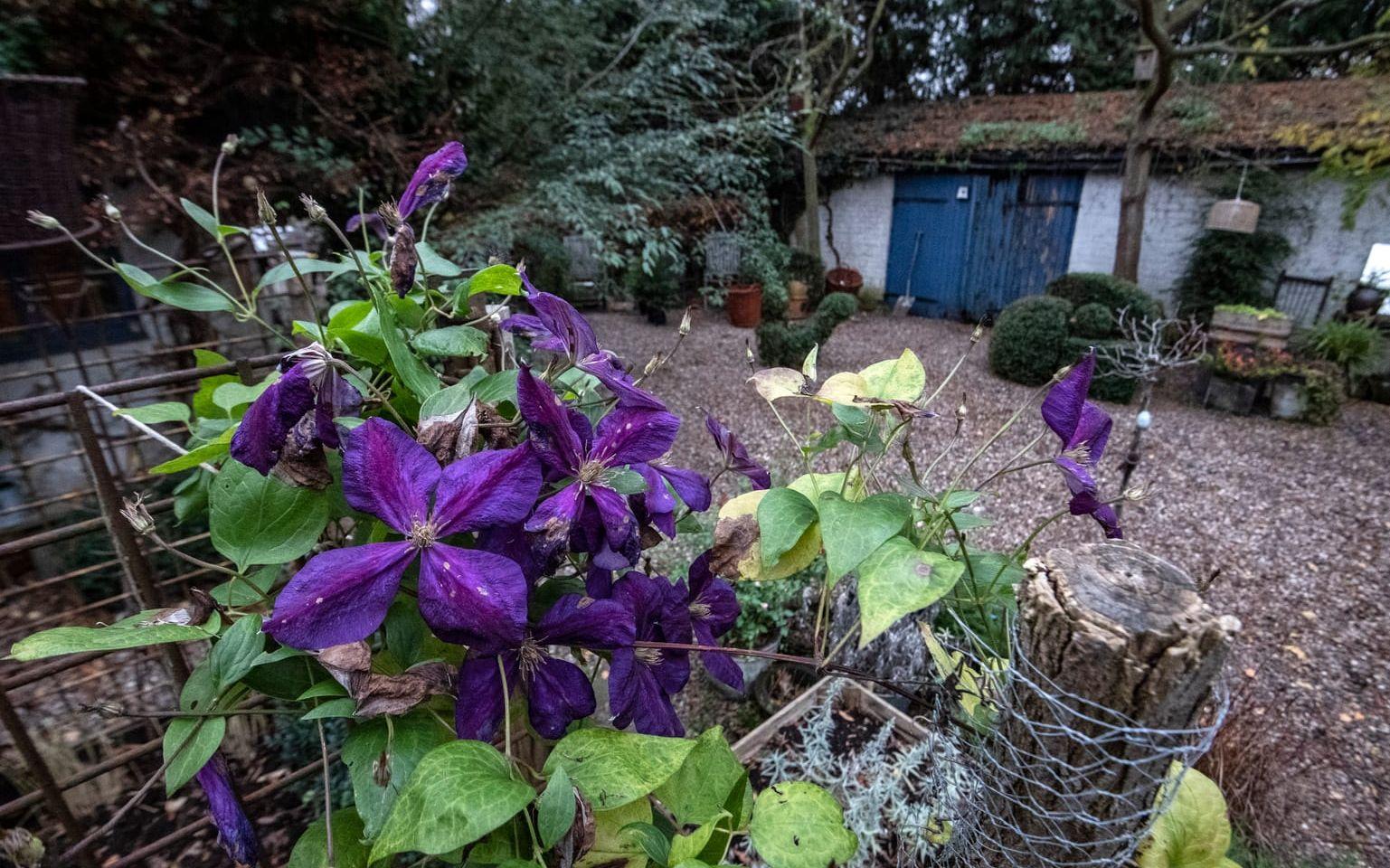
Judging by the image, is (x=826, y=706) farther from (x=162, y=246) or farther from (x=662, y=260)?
(x=662, y=260)

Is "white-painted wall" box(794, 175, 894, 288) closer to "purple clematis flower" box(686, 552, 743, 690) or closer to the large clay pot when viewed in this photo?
the large clay pot

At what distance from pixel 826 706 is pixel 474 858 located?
135 centimetres

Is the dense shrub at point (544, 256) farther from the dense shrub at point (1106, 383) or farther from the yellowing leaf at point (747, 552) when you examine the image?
the dense shrub at point (1106, 383)

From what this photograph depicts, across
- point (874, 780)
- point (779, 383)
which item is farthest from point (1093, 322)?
point (779, 383)

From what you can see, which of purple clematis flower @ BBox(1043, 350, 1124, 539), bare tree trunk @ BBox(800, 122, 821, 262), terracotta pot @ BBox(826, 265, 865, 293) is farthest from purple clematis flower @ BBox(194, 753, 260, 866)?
terracotta pot @ BBox(826, 265, 865, 293)

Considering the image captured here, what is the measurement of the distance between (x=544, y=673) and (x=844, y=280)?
30.9 ft

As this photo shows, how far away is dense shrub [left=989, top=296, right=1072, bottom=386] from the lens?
18.5 feet

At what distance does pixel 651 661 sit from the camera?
65cm

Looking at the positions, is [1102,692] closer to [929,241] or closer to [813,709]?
[813,709]

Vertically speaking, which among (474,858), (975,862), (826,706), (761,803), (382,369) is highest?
(382,369)

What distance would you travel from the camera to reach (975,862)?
756 millimetres

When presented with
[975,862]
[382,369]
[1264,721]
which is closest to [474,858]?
[382,369]

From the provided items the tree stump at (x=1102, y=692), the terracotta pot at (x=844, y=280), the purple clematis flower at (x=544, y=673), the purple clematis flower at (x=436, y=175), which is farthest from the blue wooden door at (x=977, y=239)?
the purple clematis flower at (x=544, y=673)

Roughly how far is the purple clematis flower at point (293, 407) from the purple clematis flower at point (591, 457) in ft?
0.51
